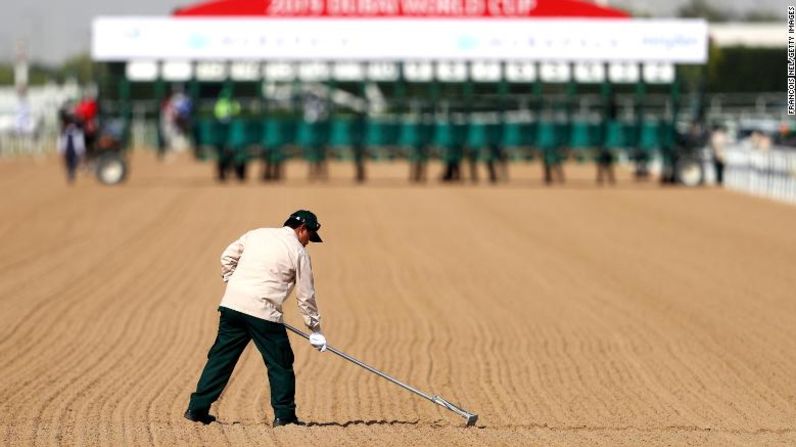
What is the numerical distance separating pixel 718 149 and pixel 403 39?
6749mm

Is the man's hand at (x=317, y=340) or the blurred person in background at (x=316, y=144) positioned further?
the blurred person in background at (x=316, y=144)

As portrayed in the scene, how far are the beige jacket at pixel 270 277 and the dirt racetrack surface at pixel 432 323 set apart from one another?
0.70m

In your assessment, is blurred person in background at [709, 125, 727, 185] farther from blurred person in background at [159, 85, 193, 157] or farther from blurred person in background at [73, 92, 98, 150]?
blurred person in background at [73, 92, 98, 150]

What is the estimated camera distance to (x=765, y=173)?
32.8 m

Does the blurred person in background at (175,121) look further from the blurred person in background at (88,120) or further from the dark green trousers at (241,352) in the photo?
the dark green trousers at (241,352)

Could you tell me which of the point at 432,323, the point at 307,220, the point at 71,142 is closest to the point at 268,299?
the point at 307,220

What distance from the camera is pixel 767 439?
373 inches

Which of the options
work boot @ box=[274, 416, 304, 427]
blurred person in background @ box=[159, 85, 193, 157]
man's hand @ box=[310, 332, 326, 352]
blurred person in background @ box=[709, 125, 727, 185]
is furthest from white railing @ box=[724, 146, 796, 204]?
man's hand @ box=[310, 332, 326, 352]

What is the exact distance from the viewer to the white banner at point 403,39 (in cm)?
3319

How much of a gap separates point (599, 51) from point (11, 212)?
12.7 m

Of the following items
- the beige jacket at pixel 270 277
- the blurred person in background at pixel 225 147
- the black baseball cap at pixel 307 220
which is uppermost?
the black baseball cap at pixel 307 220

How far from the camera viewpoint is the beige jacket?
9.02 meters

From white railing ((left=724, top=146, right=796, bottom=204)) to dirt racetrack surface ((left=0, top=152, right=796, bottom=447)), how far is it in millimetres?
2714

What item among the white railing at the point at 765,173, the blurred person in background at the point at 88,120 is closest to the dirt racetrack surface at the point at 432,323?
the white railing at the point at 765,173
